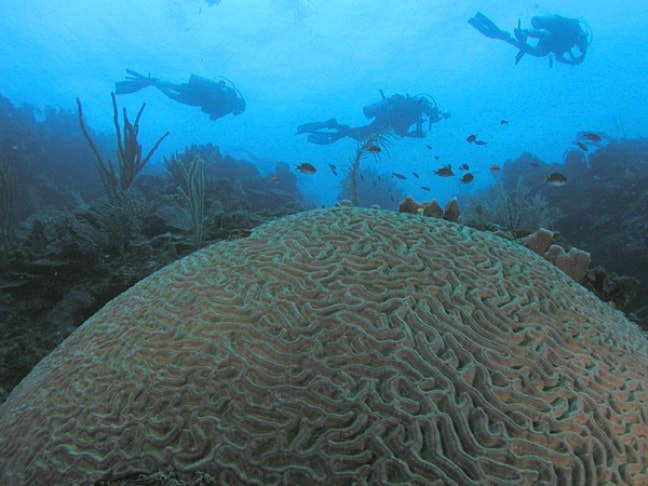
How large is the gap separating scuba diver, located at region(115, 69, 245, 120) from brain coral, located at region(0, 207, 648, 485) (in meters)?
19.5

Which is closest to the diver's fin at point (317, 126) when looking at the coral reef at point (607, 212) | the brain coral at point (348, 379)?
the coral reef at point (607, 212)

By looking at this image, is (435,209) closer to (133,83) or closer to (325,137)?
(325,137)

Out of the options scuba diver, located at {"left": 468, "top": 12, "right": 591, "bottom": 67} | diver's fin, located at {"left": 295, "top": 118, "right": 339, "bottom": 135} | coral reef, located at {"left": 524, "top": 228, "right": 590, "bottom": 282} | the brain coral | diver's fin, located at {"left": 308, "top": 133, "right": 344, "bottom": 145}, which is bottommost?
the brain coral

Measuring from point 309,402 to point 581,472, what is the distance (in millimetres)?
1370

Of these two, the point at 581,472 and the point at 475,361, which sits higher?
the point at 475,361

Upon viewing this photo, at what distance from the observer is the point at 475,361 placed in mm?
2174

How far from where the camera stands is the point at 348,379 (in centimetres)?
204

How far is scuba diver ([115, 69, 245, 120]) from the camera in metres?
20.0

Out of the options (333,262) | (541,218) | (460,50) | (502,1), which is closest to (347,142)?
(460,50)

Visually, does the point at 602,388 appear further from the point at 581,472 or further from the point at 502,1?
the point at 502,1

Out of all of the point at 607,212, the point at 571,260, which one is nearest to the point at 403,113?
the point at 607,212

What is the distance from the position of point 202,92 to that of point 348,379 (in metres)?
21.2

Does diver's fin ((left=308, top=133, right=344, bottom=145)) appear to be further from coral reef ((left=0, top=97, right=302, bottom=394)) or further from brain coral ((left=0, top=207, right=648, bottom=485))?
brain coral ((left=0, top=207, right=648, bottom=485))

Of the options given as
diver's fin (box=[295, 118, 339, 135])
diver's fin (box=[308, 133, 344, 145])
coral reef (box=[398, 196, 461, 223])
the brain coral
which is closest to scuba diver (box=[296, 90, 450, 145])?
diver's fin (box=[308, 133, 344, 145])
